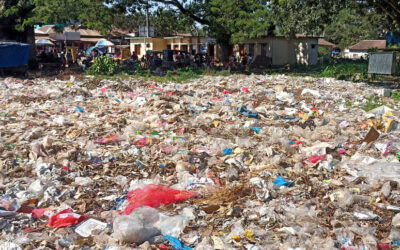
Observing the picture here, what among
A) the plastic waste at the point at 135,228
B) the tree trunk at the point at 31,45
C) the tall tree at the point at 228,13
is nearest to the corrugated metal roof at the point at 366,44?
the tall tree at the point at 228,13

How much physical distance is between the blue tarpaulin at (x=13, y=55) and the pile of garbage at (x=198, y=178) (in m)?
7.95

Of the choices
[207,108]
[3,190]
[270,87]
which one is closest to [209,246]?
[3,190]

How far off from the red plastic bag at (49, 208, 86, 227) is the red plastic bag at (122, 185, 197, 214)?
390 millimetres

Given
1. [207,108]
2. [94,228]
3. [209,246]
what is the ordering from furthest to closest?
[207,108]
[94,228]
[209,246]

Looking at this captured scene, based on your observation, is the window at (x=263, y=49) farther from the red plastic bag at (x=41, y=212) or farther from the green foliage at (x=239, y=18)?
the red plastic bag at (x=41, y=212)

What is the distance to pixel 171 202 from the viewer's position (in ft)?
11.0

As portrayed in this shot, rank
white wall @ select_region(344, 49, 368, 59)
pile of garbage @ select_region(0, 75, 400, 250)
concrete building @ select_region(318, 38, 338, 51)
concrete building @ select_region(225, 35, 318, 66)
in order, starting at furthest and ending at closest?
white wall @ select_region(344, 49, 368, 59)
concrete building @ select_region(318, 38, 338, 51)
concrete building @ select_region(225, 35, 318, 66)
pile of garbage @ select_region(0, 75, 400, 250)

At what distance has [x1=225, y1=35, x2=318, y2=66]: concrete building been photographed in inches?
888

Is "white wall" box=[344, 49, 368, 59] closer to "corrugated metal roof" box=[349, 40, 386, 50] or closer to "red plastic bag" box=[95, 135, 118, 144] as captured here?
"corrugated metal roof" box=[349, 40, 386, 50]

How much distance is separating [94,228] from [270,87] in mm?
8075


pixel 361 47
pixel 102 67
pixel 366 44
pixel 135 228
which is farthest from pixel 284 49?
pixel 366 44

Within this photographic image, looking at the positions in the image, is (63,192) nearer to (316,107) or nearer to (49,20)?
(316,107)

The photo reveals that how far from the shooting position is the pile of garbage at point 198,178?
2.81 m

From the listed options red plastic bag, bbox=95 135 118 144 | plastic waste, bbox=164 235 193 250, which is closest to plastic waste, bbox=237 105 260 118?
red plastic bag, bbox=95 135 118 144
